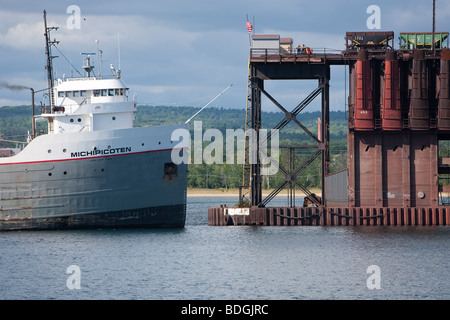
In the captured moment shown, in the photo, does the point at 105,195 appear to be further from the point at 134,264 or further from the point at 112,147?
the point at 134,264

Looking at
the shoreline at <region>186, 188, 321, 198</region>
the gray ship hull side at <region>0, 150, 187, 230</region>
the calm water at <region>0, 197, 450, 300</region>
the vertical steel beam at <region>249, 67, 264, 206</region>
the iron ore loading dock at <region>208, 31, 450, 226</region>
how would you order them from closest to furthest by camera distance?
the calm water at <region>0, 197, 450, 300</region>, the gray ship hull side at <region>0, 150, 187, 230</region>, the iron ore loading dock at <region>208, 31, 450, 226</region>, the vertical steel beam at <region>249, 67, 264, 206</region>, the shoreline at <region>186, 188, 321, 198</region>

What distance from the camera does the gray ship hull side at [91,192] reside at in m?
63.3

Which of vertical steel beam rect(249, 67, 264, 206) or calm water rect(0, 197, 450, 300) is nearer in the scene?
calm water rect(0, 197, 450, 300)

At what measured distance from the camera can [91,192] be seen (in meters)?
63.7

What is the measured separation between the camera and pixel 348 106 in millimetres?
68938

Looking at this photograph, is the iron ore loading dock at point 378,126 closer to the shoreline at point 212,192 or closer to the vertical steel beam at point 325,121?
the vertical steel beam at point 325,121

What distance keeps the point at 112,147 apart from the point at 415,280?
26216 mm

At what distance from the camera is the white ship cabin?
213 ft

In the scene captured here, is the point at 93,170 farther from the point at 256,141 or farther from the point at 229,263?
the point at 229,263

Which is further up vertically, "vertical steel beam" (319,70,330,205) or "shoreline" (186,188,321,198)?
"vertical steel beam" (319,70,330,205)

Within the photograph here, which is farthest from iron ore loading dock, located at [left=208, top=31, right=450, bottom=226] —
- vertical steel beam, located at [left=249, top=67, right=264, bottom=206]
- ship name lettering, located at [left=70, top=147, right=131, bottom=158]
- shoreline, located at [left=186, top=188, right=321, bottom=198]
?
shoreline, located at [left=186, top=188, right=321, bottom=198]

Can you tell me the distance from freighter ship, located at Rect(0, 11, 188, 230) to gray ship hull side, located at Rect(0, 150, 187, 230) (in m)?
0.07

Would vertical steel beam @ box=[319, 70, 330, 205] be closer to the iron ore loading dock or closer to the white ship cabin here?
the iron ore loading dock

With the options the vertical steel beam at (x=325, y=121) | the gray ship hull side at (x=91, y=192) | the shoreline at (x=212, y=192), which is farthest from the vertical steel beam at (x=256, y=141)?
the shoreline at (x=212, y=192)
